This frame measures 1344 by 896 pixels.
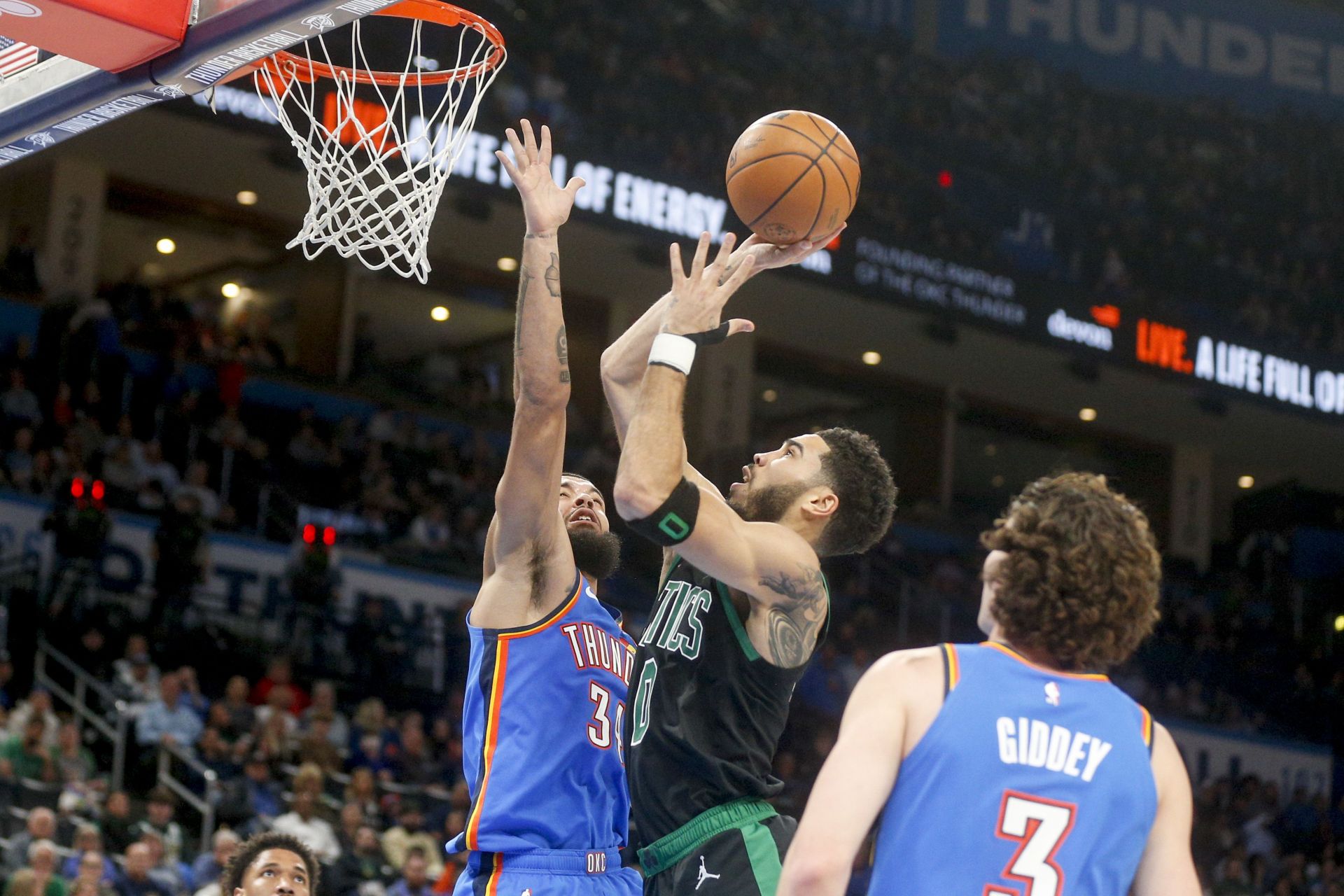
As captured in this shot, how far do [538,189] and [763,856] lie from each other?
1.63 metres

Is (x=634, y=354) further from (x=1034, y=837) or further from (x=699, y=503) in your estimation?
Answer: (x=1034, y=837)

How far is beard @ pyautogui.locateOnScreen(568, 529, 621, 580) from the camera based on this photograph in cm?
420

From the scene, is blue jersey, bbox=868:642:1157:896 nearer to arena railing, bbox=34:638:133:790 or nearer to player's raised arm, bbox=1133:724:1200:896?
player's raised arm, bbox=1133:724:1200:896

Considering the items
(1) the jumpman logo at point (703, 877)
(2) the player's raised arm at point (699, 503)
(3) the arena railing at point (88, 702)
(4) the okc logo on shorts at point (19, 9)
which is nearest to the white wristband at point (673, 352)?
(2) the player's raised arm at point (699, 503)

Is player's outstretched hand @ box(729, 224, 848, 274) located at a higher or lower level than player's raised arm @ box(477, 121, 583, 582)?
higher

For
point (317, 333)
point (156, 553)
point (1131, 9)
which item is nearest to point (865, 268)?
point (317, 333)

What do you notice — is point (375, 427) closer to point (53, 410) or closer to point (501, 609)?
point (53, 410)

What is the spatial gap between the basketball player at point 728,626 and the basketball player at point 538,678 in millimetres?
199

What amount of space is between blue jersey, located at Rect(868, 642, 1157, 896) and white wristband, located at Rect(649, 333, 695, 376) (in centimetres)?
96

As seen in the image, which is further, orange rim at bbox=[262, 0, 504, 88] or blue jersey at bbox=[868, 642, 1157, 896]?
orange rim at bbox=[262, 0, 504, 88]

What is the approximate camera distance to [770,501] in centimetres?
364

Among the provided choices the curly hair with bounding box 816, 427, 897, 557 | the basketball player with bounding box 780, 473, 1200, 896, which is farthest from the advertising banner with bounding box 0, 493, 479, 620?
the basketball player with bounding box 780, 473, 1200, 896

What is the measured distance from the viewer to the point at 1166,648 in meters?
17.7

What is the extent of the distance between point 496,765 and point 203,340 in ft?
38.7
